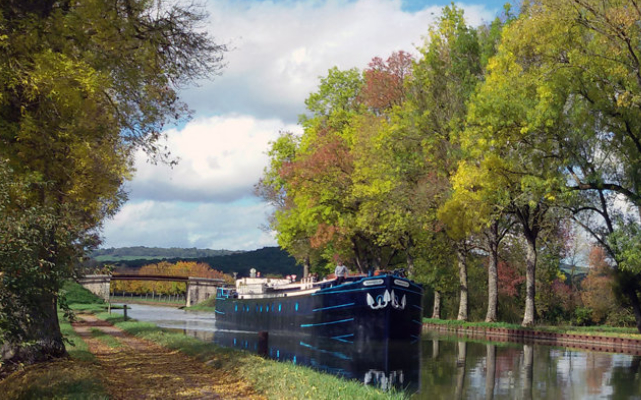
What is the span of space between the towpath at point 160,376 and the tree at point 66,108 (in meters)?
2.11

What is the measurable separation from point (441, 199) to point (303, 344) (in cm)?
1308

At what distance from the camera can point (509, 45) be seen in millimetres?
32344

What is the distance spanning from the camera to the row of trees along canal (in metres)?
29.0

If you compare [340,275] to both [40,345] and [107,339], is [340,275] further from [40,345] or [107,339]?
[40,345]

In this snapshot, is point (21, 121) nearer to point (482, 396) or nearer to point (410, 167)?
point (482, 396)

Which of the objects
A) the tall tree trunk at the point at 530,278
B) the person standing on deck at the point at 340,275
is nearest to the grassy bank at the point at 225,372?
the person standing on deck at the point at 340,275

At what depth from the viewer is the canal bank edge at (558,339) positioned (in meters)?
36.6

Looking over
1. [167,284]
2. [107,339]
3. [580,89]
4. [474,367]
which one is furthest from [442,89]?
[167,284]

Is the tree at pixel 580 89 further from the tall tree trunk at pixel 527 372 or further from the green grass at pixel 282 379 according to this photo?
the green grass at pixel 282 379

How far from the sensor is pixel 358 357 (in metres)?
30.8

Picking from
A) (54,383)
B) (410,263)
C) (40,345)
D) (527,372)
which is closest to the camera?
(54,383)

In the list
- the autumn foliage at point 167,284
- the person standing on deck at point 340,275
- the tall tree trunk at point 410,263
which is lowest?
the autumn foliage at point 167,284

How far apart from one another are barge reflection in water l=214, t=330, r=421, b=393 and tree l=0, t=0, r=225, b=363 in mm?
9306

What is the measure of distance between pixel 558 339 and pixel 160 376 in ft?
92.7
